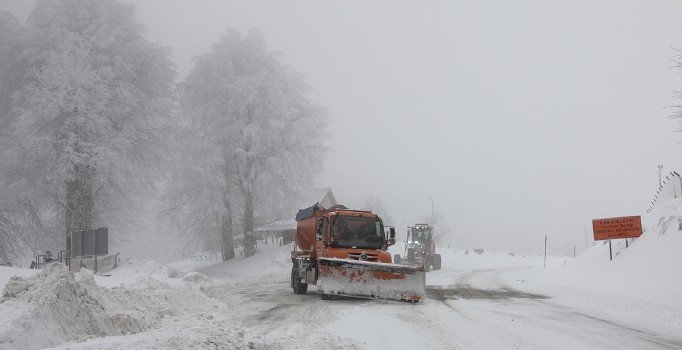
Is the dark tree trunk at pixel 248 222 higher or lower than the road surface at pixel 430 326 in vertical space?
higher

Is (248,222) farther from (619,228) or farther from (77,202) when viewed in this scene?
(619,228)

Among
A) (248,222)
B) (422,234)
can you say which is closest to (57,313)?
(248,222)

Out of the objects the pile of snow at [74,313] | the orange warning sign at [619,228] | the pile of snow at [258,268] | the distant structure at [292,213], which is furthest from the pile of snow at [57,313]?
the distant structure at [292,213]

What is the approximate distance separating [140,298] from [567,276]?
732 inches

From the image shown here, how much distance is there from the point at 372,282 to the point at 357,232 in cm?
216

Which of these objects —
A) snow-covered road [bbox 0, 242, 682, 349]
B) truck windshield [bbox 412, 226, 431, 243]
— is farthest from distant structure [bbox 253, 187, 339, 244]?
snow-covered road [bbox 0, 242, 682, 349]

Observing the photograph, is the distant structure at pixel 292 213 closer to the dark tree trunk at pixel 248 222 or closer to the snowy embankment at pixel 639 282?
the dark tree trunk at pixel 248 222

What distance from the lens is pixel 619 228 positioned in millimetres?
18703

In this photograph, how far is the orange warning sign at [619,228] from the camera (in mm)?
18297

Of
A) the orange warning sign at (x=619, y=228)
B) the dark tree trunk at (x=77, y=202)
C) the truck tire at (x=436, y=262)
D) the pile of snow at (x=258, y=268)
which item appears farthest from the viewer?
the truck tire at (x=436, y=262)

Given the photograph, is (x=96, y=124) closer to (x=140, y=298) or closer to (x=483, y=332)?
(x=140, y=298)

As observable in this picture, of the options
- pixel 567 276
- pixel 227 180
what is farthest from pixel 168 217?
pixel 567 276

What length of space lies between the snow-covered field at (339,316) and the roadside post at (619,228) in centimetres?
139

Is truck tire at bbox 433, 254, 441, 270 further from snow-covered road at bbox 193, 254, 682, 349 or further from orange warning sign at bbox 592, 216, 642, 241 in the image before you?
snow-covered road at bbox 193, 254, 682, 349
